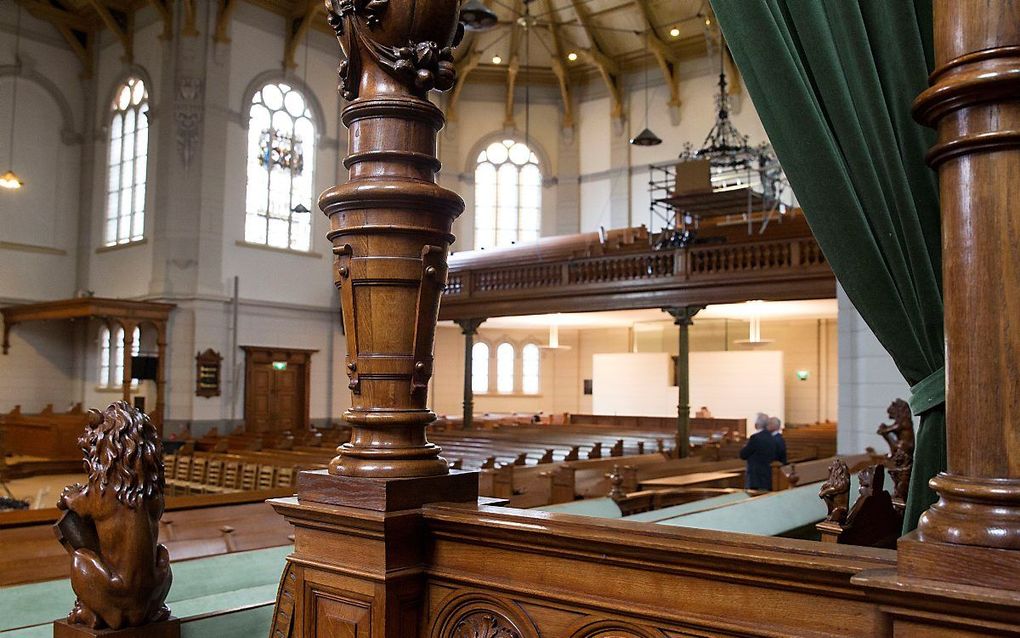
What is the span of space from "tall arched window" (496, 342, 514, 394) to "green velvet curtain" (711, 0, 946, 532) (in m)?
21.0

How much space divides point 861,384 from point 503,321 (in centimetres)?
1145

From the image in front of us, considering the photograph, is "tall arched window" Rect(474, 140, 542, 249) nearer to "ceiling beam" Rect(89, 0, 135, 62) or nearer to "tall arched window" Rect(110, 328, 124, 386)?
"ceiling beam" Rect(89, 0, 135, 62)

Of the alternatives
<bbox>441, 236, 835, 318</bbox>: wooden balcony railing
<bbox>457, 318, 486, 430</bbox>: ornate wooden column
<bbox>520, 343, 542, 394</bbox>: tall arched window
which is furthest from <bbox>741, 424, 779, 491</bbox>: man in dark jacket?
<bbox>520, 343, 542, 394</bbox>: tall arched window

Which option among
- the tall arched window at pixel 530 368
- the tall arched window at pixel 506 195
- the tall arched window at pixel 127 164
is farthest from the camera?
the tall arched window at pixel 530 368

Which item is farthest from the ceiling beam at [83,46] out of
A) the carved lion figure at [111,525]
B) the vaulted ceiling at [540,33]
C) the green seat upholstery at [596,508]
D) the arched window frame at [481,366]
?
the carved lion figure at [111,525]

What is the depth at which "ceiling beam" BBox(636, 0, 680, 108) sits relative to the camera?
19.4 meters

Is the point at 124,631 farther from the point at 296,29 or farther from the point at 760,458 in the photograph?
the point at 296,29

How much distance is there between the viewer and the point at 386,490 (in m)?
1.93

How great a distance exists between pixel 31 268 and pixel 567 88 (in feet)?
40.8

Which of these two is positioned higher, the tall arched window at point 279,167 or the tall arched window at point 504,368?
the tall arched window at point 279,167

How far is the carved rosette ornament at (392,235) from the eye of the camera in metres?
2.01

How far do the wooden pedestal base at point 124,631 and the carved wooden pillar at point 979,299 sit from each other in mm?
1968

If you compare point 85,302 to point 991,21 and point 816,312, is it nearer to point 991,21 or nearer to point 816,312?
point 816,312

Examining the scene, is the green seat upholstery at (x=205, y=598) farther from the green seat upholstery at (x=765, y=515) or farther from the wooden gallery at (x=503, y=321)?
the green seat upholstery at (x=765, y=515)
